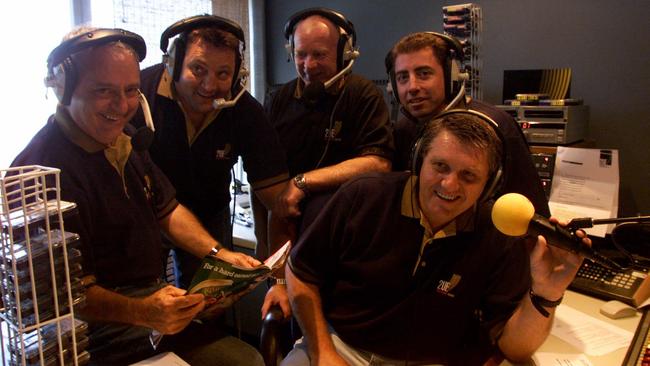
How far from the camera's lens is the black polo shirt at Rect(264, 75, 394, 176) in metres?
1.87

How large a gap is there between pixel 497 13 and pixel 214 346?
7.31 ft

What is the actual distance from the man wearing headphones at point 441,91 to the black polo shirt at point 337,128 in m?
0.12

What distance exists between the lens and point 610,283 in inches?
65.7

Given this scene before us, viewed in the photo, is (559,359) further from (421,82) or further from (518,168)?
(421,82)

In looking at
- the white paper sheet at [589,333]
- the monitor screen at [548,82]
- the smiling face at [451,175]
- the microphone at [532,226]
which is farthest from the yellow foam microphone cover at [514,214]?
the monitor screen at [548,82]

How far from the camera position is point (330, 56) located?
6.09ft

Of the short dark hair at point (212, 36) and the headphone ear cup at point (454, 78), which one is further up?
the short dark hair at point (212, 36)

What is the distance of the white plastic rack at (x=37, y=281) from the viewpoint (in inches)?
29.6

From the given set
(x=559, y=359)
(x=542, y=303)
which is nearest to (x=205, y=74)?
(x=542, y=303)

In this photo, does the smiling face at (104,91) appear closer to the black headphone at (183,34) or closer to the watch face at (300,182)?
the black headphone at (183,34)

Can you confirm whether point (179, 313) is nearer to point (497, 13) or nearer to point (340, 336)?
point (340, 336)

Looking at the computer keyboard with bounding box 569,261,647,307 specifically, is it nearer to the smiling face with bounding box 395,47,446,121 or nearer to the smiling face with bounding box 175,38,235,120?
the smiling face with bounding box 395,47,446,121

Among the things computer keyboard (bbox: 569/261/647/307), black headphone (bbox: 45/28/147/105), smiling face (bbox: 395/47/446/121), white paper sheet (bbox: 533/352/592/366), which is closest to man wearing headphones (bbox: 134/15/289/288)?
black headphone (bbox: 45/28/147/105)

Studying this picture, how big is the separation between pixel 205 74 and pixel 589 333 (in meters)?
1.41
